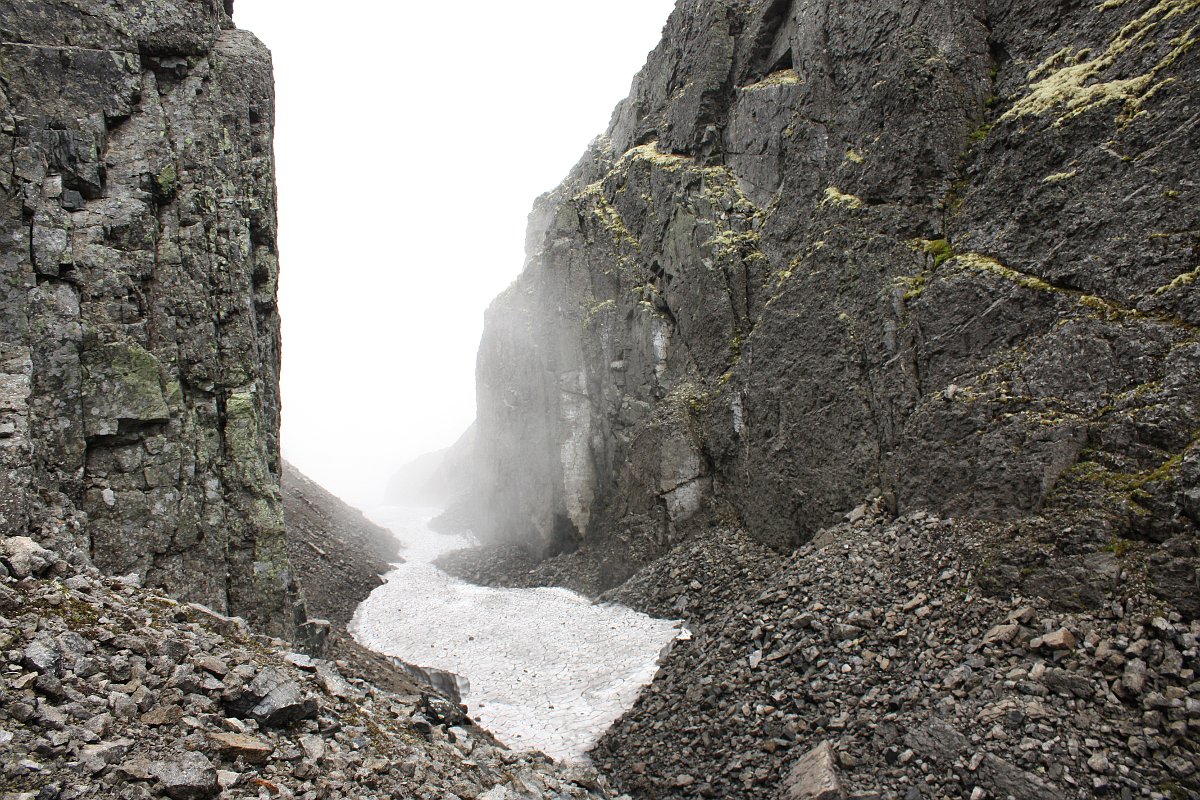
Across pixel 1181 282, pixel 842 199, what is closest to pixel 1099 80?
pixel 1181 282

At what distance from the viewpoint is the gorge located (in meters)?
8.75

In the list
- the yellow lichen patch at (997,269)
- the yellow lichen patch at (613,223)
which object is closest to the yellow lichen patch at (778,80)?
the yellow lichen patch at (613,223)

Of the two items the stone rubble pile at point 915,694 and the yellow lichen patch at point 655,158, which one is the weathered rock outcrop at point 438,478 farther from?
the stone rubble pile at point 915,694

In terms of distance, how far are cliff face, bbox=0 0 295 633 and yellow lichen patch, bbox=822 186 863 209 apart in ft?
61.3

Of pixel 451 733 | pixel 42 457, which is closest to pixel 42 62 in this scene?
pixel 42 457

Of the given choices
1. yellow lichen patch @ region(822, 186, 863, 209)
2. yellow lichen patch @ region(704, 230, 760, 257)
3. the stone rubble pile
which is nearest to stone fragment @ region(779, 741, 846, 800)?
the stone rubble pile

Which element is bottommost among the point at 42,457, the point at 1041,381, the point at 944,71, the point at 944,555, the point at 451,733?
the point at 451,733

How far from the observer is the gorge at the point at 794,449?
8.75m

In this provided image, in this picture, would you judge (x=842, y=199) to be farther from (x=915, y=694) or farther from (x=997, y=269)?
(x=915, y=694)

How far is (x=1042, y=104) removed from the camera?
1661 cm

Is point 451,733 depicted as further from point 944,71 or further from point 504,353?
point 504,353

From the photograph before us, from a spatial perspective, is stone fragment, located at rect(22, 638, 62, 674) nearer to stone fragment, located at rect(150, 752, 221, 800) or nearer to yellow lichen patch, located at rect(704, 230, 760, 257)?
stone fragment, located at rect(150, 752, 221, 800)

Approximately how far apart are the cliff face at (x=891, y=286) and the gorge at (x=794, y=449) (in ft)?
0.35

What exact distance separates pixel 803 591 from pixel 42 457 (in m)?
16.5
